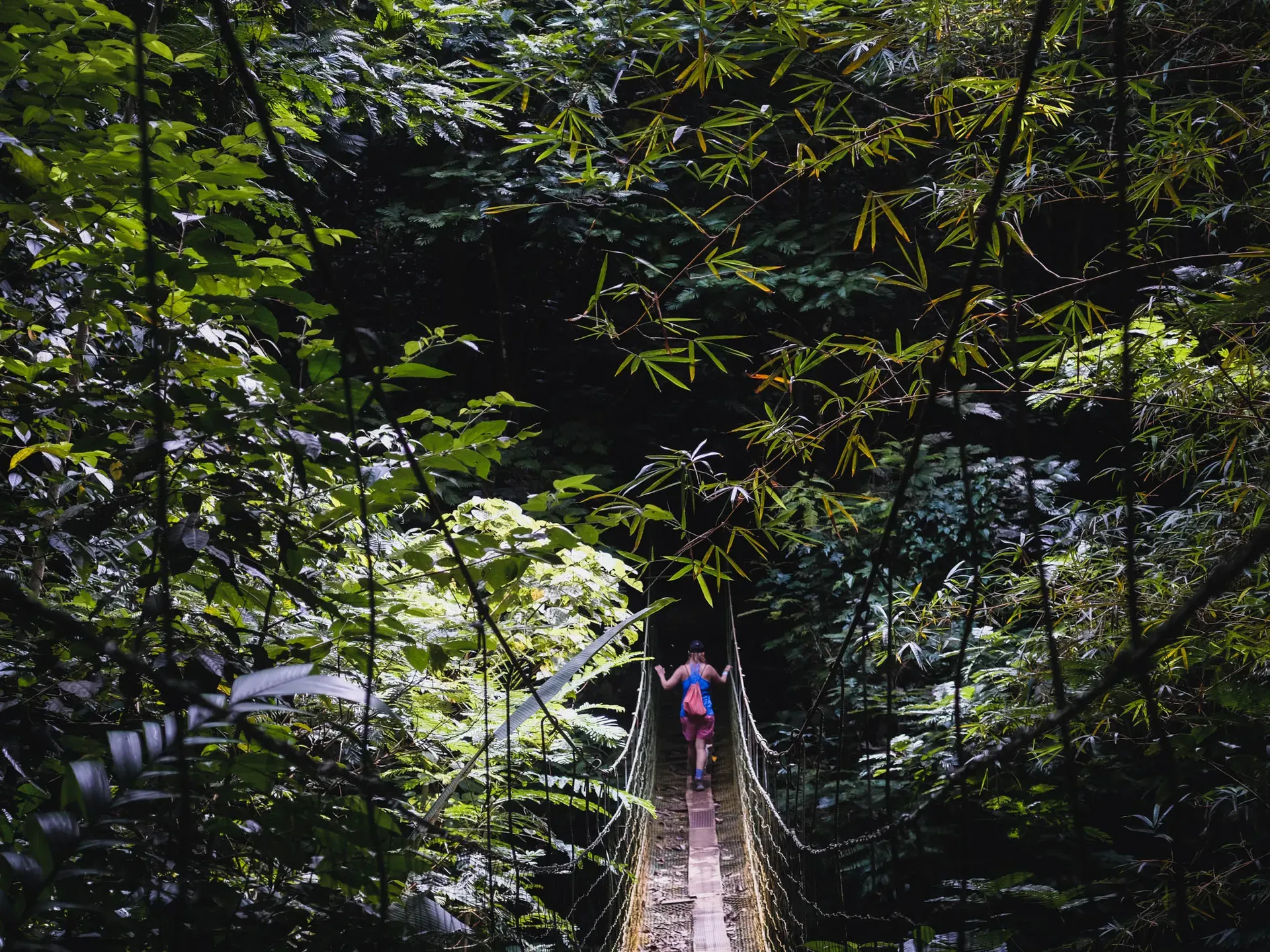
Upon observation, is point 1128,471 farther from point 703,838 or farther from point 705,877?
point 703,838

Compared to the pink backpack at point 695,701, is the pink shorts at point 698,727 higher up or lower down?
lower down

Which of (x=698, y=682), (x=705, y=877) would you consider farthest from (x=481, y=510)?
(x=698, y=682)

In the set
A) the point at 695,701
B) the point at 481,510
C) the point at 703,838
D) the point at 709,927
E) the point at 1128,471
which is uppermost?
the point at 481,510

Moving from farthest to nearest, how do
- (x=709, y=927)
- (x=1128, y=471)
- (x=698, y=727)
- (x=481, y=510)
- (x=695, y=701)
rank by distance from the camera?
(x=698, y=727)
(x=695, y=701)
(x=709, y=927)
(x=481, y=510)
(x=1128, y=471)

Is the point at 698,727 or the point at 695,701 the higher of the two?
the point at 695,701

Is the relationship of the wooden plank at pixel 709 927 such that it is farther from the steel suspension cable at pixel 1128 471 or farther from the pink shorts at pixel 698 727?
the steel suspension cable at pixel 1128 471

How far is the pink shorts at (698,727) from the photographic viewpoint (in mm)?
4332

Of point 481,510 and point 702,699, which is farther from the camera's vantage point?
point 702,699

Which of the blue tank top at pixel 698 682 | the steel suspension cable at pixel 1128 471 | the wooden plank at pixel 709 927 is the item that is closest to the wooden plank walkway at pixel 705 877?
the wooden plank at pixel 709 927

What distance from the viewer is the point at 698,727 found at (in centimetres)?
435

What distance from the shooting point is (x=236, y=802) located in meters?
0.63

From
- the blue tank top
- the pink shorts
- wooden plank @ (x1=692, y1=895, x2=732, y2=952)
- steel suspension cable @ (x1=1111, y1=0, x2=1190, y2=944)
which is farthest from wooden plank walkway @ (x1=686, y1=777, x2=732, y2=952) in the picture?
steel suspension cable @ (x1=1111, y1=0, x2=1190, y2=944)

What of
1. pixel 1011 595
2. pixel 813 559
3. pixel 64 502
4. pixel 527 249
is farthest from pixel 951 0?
pixel 527 249

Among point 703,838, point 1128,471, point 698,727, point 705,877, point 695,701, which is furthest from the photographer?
point 698,727
